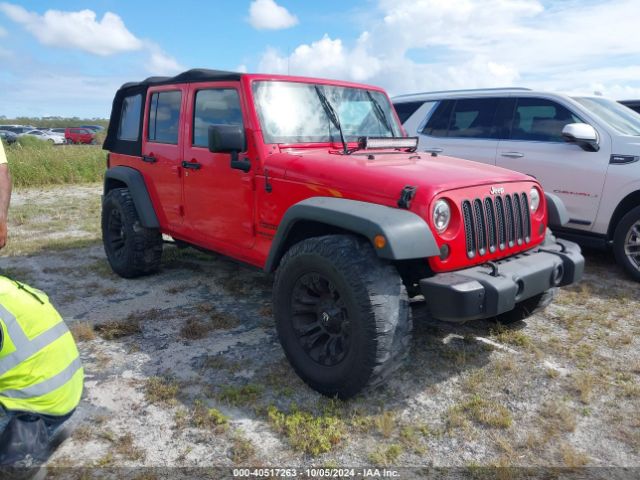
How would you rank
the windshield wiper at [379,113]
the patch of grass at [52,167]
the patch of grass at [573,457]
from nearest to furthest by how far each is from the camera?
the patch of grass at [573,457] < the windshield wiper at [379,113] < the patch of grass at [52,167]

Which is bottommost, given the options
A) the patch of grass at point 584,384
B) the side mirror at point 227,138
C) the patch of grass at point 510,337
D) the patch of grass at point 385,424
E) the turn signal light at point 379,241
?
the patch of grass at point 385,424

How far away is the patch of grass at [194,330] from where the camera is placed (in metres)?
3.93

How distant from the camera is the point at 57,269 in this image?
5.77 meters

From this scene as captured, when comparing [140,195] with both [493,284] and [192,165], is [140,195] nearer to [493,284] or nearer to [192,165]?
[192,165]

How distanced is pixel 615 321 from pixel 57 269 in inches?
220

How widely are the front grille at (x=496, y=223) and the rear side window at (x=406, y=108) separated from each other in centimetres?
407

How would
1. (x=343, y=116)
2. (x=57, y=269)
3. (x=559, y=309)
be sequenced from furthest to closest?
(x=57, y=269) → (x=559, y=309) → (x=343, y=116)

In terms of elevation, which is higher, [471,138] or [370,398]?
[471,138]

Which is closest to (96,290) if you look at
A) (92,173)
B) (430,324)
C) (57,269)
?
(57,269)

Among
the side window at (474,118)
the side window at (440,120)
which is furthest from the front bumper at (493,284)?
the side window at (440,120)

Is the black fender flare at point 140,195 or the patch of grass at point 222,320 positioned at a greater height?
the black fender flare at point 140,195

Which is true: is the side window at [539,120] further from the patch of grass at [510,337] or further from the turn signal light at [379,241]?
the turn signal light at [379,241]

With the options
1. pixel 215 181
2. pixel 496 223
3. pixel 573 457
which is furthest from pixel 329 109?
pixel 573 457

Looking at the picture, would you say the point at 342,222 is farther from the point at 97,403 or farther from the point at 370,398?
the point at 97,403
